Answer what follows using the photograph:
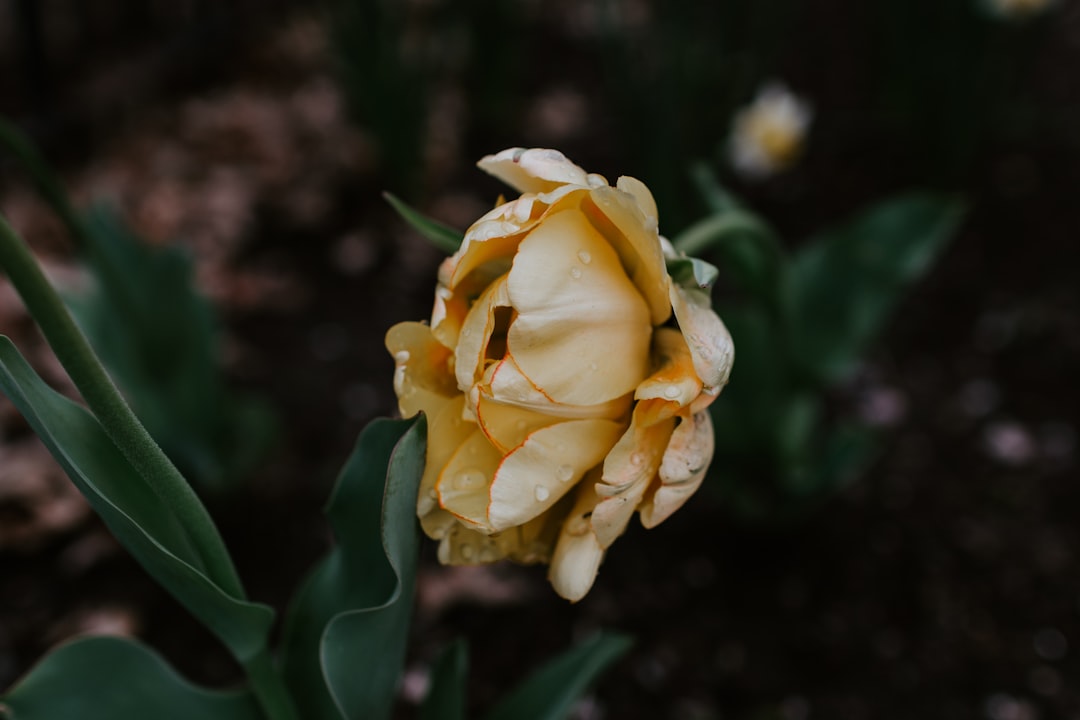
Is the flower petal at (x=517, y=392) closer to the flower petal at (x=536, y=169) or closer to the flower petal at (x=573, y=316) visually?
the flower petal at (x=573, y=316)

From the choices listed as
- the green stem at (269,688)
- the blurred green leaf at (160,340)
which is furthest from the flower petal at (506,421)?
the blurred green leaf at (160,340)

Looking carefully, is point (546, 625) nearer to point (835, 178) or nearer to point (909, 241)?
point (909, 241)

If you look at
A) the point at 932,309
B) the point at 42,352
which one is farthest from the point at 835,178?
the point at 42,352

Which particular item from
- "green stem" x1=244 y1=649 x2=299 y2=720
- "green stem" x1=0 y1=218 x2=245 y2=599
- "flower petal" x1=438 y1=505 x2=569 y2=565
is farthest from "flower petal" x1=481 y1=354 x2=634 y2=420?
"green stem" x1=244 y1=649 x2=299 y2=720

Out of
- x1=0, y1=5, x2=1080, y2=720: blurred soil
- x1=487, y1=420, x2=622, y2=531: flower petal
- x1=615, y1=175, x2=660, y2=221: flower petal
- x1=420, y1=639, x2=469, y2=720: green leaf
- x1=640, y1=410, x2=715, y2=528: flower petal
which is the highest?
x1=615, y1=175, x2=660, y2=221: flower petal

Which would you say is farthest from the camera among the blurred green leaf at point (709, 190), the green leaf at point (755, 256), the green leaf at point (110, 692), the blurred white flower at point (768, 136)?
the blurred white flower at point (768, 136)

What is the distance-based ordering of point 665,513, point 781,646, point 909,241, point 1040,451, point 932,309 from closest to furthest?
point 665,513
point 909,241
point 781,646
point 1040,451
point 932,309

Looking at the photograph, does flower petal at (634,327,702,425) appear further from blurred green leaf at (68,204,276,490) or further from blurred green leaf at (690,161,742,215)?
blurred green leaf at (68,204,276,490)
